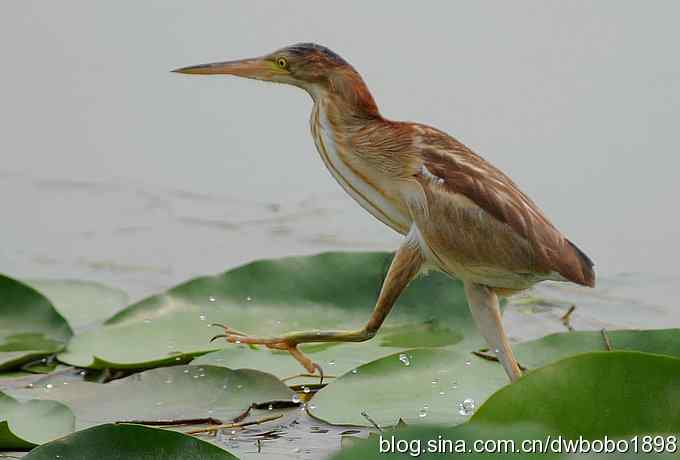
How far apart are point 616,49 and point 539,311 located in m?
1.73

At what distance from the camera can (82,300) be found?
3.08 meters

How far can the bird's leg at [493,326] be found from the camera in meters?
2.28

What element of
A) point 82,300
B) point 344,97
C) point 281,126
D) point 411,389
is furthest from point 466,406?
point 281,126

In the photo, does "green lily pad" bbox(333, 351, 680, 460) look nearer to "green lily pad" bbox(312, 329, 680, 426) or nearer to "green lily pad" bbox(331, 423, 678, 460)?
"green lily pad" bbox(331, 423, 678, 460)

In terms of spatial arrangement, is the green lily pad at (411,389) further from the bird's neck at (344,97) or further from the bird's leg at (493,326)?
the bird's neck at (344,97)

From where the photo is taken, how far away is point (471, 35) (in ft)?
15.7

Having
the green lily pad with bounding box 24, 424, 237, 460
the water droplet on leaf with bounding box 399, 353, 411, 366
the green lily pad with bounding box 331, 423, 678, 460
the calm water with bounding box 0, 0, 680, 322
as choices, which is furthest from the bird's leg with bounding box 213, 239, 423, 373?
the calm water with bounding box 0, 0, 680, 322

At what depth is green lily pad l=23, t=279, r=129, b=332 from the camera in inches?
117

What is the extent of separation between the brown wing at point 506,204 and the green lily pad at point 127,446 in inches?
25.7

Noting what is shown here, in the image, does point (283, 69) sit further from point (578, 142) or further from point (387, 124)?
point (578, 142)

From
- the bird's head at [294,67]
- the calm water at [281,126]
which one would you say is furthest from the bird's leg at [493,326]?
the calm water at [281,126]

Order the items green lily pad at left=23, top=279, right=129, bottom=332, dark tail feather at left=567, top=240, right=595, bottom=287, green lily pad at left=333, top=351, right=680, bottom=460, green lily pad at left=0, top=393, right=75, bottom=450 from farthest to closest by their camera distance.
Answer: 1. green lily pad at left=23, top=279, right=129, bottom=332
2. dark tail feather at left=567, top=240, right=595, bottom=287
3. green lily pad at left=0, top=393, right=75, bottom=450
4. green lily pad at left=333, top=351, right=680, bottom=460

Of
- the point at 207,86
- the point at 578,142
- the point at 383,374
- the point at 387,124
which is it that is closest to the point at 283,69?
the point at 387,124

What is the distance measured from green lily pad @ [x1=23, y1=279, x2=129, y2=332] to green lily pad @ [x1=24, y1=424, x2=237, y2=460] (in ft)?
3.26
